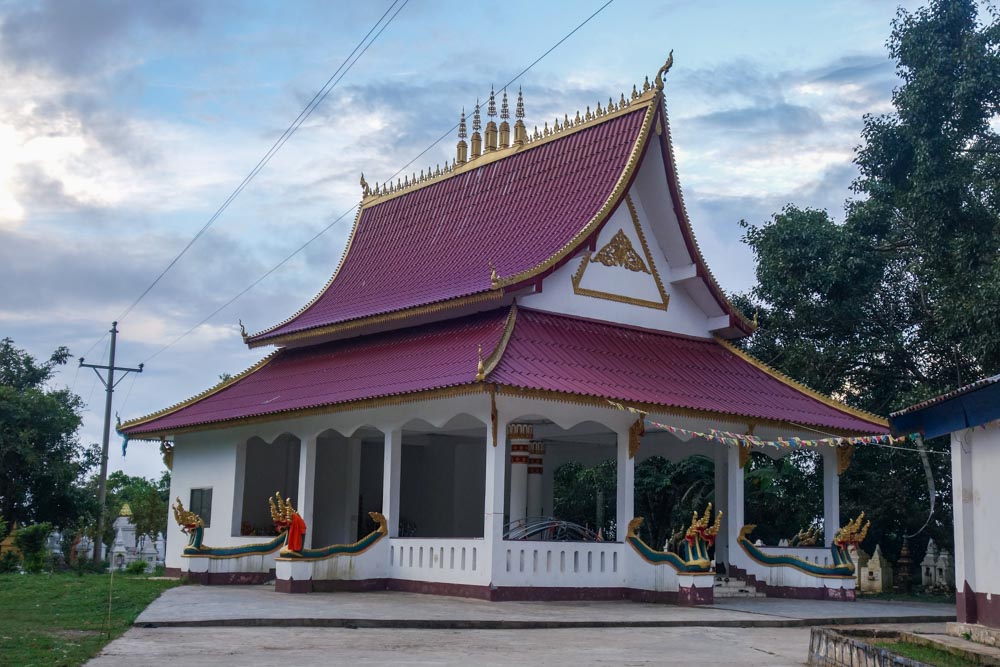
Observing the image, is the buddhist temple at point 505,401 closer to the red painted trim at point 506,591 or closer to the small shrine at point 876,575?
the red painted trim at point 506,591

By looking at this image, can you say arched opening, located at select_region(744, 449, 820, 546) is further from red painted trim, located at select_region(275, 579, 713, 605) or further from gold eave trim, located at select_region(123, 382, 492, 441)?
gold eave trim, located at select_region(123, 382, 492, 441)

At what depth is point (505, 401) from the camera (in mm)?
16672

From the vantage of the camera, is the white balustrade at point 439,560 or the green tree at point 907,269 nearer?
the white balustrade at point 439,560

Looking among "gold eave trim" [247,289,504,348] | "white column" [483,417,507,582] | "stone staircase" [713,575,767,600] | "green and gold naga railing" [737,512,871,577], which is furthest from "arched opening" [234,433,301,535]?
"green and gold naga railing" [737,512,871,577]

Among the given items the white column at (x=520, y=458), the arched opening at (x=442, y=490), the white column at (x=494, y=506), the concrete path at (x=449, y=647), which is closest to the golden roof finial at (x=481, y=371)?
the white column at (x=494, y=506)

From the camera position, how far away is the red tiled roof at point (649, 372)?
17078 millimetres

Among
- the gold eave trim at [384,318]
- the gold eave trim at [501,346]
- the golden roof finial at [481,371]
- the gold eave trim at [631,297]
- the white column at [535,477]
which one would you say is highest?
the gold eave trim at [631,297]

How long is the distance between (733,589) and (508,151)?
923 cm

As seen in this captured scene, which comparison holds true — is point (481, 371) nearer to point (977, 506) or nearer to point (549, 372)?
point (549, 372)

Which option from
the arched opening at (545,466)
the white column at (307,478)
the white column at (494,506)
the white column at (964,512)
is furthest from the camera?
the white column at (307,478)

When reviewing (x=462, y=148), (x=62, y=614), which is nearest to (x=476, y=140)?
(x=462, y=148)

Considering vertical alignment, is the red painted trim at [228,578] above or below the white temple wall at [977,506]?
below

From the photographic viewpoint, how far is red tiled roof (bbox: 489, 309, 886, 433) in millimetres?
17078

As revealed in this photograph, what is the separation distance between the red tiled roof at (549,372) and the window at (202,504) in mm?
1354
